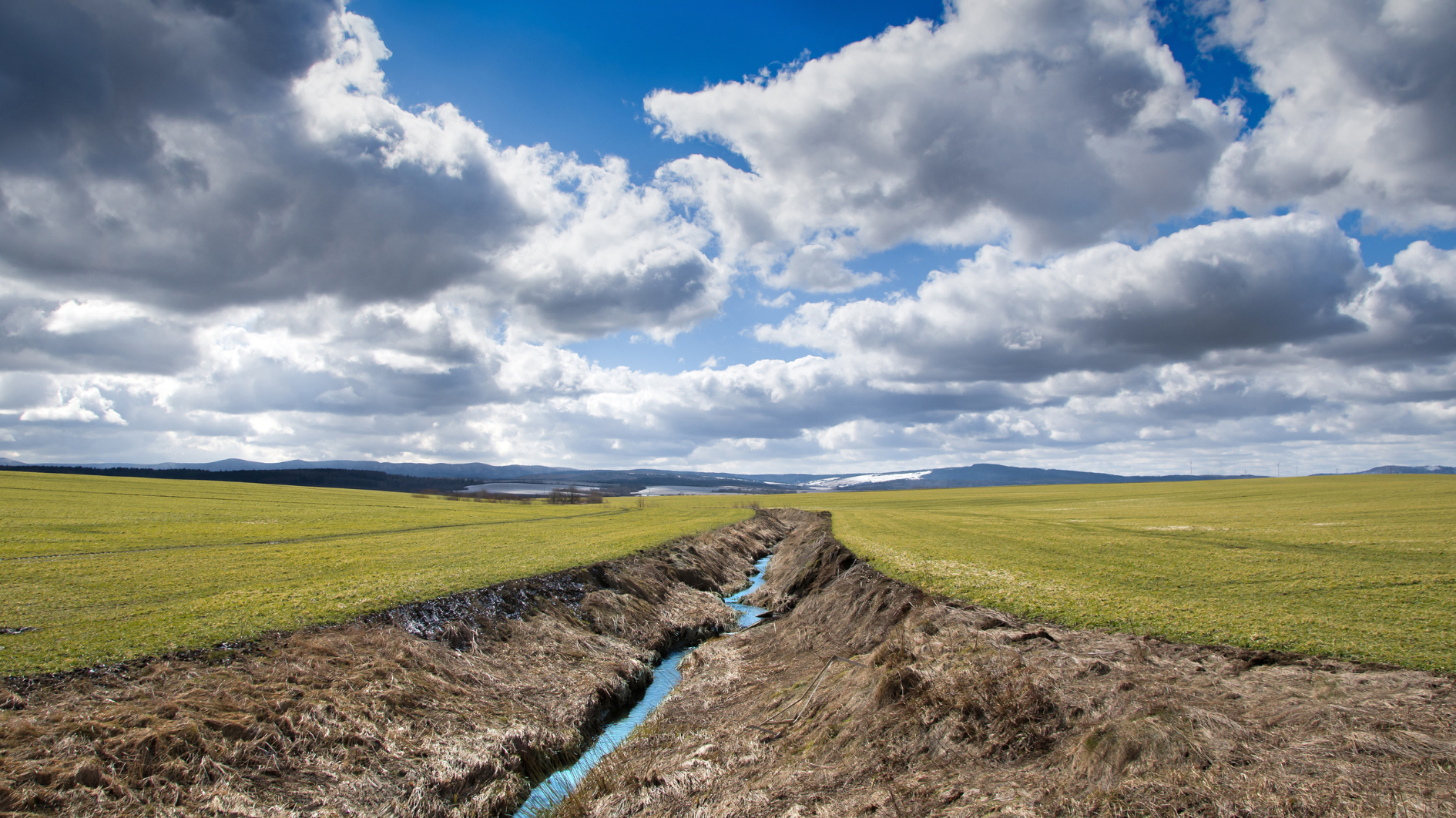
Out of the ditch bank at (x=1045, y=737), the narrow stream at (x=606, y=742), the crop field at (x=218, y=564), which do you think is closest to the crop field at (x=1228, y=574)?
the ditch bank at (x=1045, y=737)

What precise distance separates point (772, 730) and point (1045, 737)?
5.82 meters

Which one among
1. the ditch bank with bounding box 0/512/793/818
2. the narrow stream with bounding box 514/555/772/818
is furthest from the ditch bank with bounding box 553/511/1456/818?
the ditch bank with bounding box 0/512/793/818

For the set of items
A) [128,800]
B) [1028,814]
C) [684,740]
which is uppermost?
[1028,814]

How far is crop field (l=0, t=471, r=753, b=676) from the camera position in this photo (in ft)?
49.4

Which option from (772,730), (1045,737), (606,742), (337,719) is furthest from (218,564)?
(1045,737)

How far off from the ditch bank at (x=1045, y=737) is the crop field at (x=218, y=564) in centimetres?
1127

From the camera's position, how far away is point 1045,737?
9266 mm

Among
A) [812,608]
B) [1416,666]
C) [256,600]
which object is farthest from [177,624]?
[1416,666]

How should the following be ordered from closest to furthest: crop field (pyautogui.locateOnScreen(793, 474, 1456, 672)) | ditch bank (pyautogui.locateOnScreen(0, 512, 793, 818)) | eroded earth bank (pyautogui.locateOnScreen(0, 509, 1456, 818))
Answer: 1. eroded earth bank (pyautogui.locateOnScreen(0, 509, 1456, 818))
2. ditch bank (pyautogui.locateOnScreen(0, 512, 793, 818))
3. crop field (pyautogui.locateOnScreen(793, 474, 1456, 672))

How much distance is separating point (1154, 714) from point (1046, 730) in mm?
1500

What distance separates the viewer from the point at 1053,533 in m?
40.3

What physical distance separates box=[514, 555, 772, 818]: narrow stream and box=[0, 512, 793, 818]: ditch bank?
0.30 m

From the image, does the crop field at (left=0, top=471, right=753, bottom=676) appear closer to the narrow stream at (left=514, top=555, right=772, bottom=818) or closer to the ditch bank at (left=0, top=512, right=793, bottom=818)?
the ditch bank at (left=0, top=512, right=793, bottom=818)

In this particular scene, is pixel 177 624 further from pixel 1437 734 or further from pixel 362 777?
pixel 1437 734
